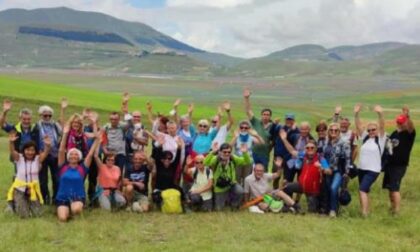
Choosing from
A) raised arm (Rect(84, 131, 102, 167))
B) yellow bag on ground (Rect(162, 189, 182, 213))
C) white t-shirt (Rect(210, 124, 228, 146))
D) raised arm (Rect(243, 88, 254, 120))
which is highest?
raised arm (Rect(243, 88, 254, 120))

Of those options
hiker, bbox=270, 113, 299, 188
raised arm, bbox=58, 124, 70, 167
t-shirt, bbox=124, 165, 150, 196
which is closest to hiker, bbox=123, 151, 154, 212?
t-shirt, bbox=124, 165, 150, 196

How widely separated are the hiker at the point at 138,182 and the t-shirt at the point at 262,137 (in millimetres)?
2350

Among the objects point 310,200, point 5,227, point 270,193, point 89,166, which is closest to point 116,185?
point 89,166

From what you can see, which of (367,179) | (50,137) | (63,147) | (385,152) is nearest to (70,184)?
(63,147)

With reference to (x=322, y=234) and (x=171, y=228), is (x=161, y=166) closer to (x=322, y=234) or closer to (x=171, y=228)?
(x=171, y=228)

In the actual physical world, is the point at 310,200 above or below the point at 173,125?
below

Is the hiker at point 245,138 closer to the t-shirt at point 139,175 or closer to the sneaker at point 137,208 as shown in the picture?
the t-shirt at point 139,175

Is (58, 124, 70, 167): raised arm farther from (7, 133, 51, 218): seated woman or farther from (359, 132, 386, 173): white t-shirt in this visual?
(359, 132, 386, 173): white t-shirt

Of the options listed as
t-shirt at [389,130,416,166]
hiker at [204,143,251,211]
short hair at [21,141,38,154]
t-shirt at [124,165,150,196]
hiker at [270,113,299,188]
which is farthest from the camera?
hiker at [270,113,299,188]

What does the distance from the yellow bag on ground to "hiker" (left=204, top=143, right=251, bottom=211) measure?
809 millimetres

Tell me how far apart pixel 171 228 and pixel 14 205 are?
3.12 metres

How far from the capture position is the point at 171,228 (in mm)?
10914

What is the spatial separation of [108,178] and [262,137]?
3385mm

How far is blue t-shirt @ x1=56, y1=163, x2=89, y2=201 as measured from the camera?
37.6ft
